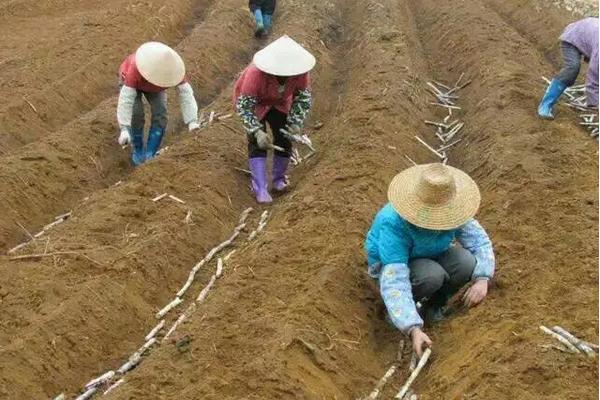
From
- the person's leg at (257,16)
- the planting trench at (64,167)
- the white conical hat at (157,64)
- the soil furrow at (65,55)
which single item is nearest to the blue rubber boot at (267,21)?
the person's leg at (257,16)

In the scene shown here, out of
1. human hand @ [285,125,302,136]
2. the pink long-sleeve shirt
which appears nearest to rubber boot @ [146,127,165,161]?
the pink long-sleeve shirt

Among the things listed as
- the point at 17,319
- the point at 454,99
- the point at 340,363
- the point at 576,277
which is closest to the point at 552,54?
the point at 454,99

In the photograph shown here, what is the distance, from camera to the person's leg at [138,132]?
7445mm

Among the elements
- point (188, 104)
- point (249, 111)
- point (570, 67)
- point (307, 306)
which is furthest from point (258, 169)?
point (570, 67)

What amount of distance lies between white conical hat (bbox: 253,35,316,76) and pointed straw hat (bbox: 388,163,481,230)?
245cm

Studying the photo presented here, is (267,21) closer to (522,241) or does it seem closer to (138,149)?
(138,149)

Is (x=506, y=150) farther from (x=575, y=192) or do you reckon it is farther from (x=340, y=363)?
(x=340, y=363)

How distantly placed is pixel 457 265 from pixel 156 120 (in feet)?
13.5

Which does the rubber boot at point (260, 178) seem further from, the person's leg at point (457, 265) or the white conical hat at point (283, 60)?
the person's leg at point (457, 265)

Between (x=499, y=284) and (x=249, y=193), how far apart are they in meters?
3.13

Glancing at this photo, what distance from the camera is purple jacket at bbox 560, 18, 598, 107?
7.66 metres

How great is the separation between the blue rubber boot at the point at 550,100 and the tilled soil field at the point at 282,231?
206 mm

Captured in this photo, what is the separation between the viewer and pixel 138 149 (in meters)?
7.87

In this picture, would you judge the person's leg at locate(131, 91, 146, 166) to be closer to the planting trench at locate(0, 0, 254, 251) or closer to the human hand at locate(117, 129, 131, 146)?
the planting trench at locate(0, 0, 254, 251)
